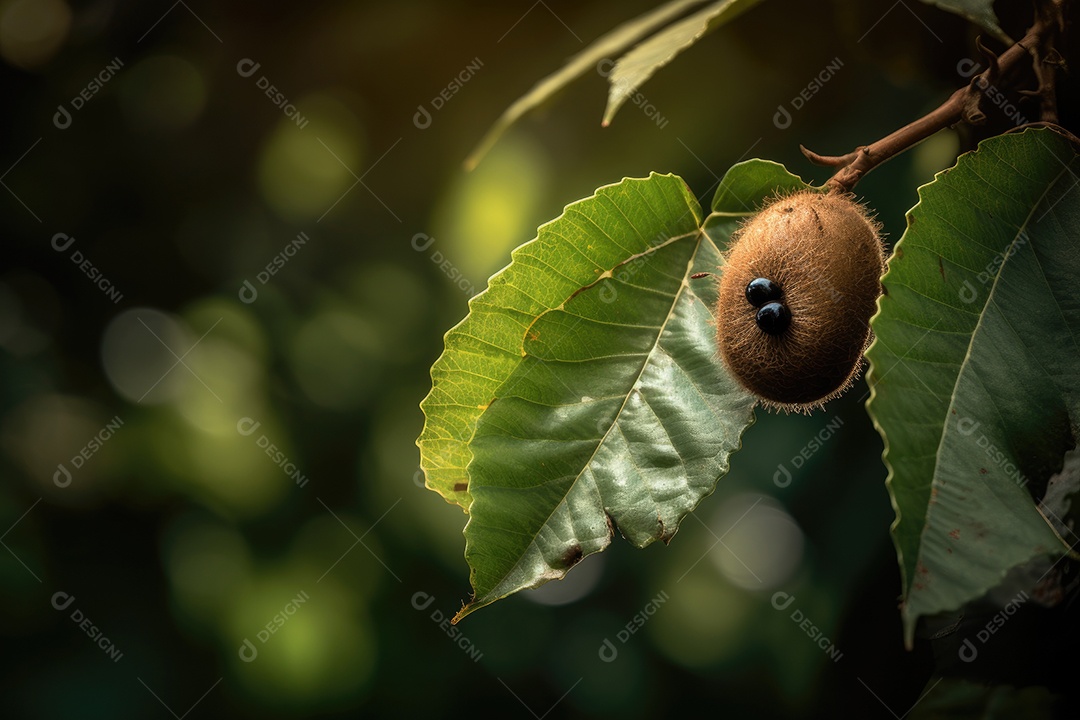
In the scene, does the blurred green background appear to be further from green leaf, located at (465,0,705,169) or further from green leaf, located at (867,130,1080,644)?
green leaf, located at (867,130,1080,644)

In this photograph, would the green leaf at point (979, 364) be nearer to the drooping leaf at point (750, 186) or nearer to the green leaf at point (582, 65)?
the drooping leaf at point (750, 186)

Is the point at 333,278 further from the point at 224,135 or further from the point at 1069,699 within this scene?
the point at 1069,699

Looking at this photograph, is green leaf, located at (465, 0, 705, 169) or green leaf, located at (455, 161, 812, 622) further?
green leaf, located at (465, 0, 705, 169)

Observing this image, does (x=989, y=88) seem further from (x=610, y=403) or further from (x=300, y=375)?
(x=300, y=375)

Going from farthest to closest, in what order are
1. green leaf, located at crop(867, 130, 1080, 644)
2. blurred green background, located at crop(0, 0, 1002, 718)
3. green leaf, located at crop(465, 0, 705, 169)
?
blurred green background, located at crop(0, 0, 1002, 718) → green leaf, located at crop(465, 0, 705, 169) → green leaf, located at crop(867, 130, 1080, 644)

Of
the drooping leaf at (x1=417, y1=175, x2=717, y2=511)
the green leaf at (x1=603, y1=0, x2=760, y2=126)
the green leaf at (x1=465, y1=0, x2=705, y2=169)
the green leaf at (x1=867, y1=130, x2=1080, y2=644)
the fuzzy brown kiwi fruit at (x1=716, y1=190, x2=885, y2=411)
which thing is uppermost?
the green leaf at (x1=465, y1=0, x2=705, y2=169)

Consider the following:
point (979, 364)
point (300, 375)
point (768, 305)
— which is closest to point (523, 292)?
point (768, 305)

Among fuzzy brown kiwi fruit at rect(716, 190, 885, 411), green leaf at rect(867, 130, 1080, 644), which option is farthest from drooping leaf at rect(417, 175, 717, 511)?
green leaf at rect(867, 130, 1080, 644)

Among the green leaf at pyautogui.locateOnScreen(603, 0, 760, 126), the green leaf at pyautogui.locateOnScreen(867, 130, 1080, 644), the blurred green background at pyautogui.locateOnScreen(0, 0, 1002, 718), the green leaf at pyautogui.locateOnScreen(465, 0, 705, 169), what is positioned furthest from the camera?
the blurred green background at pyautogui.locateOnScreen(0, 0, 1002, 718)
